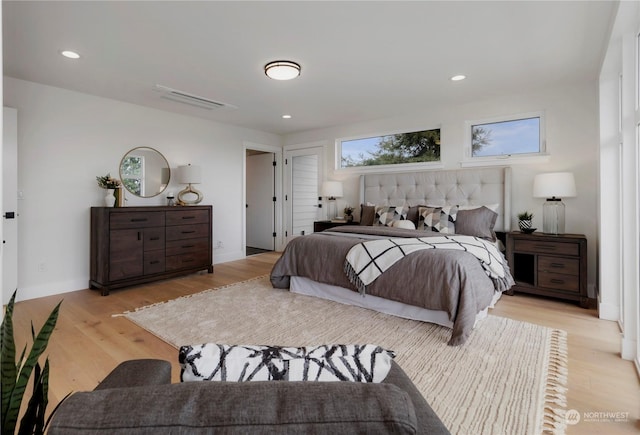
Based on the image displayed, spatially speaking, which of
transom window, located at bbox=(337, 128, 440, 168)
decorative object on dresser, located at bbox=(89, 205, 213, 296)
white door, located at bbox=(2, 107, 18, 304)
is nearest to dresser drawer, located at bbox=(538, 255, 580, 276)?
transom window, located at bbox=(337, 128, 440, 168)

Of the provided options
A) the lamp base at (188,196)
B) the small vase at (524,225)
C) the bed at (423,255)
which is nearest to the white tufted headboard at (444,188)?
the bed at (423,255)

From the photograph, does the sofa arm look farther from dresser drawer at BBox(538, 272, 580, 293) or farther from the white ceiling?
dresser drawer at BBox(538, 272, 580, 293)

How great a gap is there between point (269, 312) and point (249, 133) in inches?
146

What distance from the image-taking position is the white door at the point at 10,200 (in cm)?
318

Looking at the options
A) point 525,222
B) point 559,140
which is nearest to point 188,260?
point 525,222

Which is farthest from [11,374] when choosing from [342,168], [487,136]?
[342,168]

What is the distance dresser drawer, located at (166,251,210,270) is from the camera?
4172mm

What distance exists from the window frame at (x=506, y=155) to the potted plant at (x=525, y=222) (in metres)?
0.63

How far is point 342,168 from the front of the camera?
221 inches

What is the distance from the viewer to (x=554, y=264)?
10.8 feet

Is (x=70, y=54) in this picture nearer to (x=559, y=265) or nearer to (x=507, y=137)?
(x=507, y=137)

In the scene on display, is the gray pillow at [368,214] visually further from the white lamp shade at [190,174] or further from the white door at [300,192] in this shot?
the white lamp shade at [190,174]

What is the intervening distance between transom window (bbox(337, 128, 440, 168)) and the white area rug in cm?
261

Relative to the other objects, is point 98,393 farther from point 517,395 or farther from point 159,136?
point 159,136
